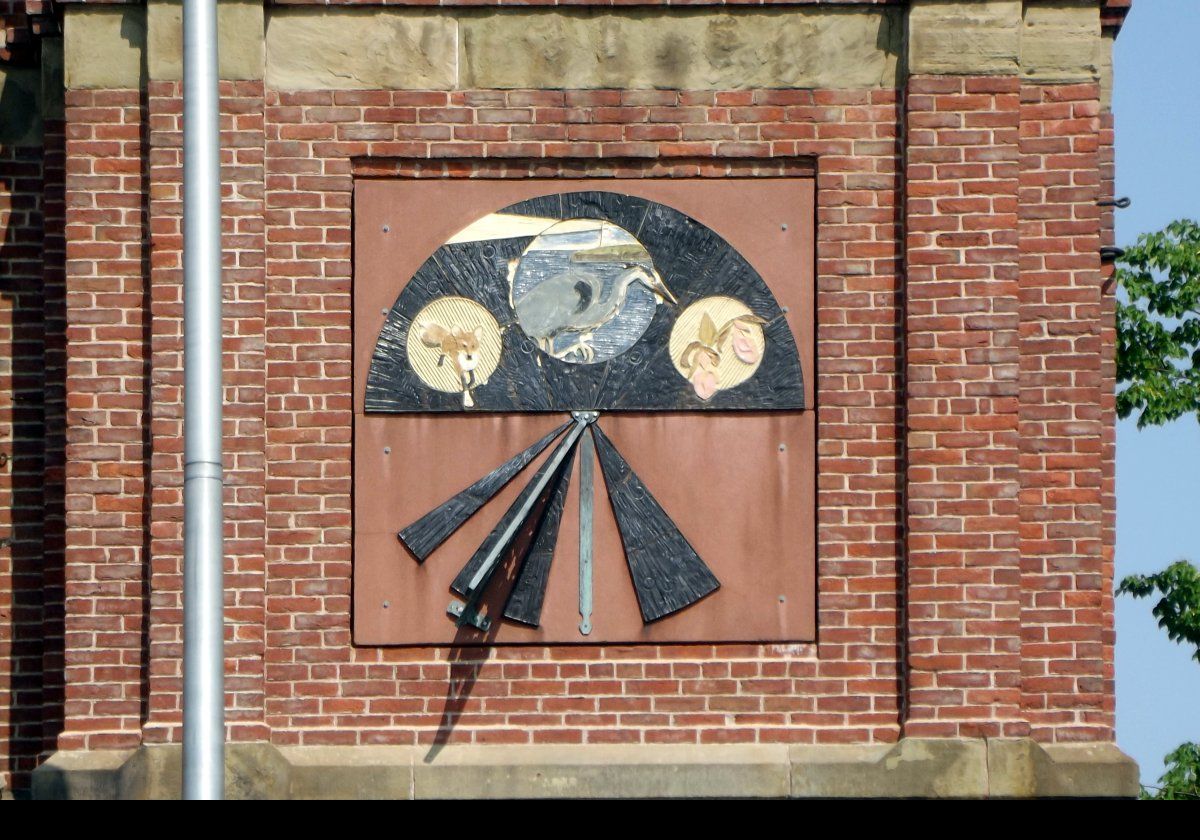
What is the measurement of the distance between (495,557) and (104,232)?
2.50 metres

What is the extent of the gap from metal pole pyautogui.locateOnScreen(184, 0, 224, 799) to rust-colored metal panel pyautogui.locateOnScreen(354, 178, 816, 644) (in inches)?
84.8

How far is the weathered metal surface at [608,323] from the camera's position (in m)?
9.70

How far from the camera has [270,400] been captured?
9656mm

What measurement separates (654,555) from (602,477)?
1.49 feet

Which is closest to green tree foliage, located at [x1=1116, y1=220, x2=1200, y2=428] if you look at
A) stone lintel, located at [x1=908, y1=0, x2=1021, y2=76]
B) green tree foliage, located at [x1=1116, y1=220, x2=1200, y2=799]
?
green tree foliage, located at [x1=1116, y1=220, x2=1200, y2=799]

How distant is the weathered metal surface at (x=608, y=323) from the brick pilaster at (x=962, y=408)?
2.32 ft

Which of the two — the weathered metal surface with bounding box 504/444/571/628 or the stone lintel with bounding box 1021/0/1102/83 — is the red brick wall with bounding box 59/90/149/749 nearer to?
the weathered metal surface with bounding box 504/444/571/628

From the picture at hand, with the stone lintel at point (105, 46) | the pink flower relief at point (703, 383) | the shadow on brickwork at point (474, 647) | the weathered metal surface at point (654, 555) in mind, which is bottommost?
the shadow on brickwork at point (474, 647)

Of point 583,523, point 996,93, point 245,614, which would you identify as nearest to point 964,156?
point 996,93

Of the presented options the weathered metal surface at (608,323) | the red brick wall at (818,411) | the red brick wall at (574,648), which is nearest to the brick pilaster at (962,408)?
the red brick wall at (818,411)

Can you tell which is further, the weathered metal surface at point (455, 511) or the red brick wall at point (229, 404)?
the weathered metal surface at point (455, 511)

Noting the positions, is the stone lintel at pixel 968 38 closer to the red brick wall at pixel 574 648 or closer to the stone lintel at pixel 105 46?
the red brick wall at pixel 574 648

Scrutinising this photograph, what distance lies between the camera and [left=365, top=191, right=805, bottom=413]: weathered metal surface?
A: 31.8 feet

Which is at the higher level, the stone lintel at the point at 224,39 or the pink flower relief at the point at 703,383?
the stone lintel at the point at 224,39
